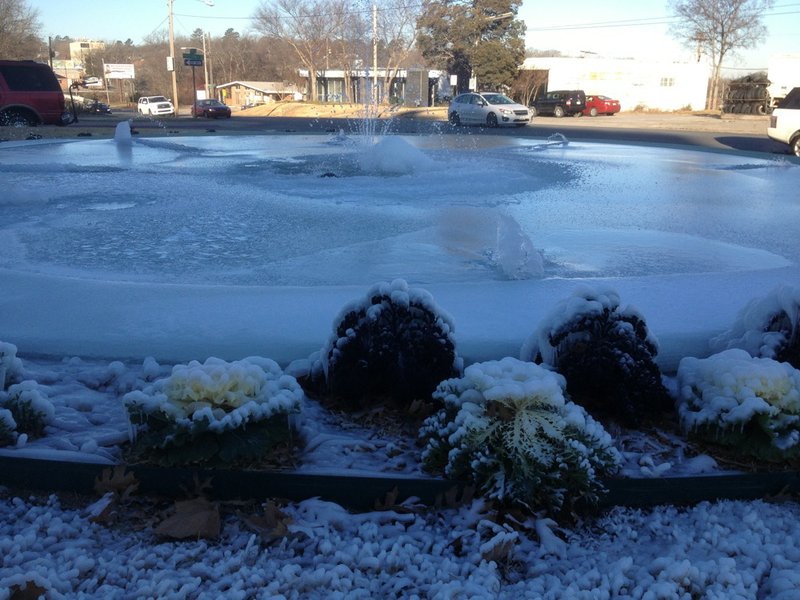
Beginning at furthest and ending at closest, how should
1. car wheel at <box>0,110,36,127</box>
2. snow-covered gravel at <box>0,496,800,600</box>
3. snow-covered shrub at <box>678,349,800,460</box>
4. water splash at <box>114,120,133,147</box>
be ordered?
car wheel at <box>0,110,36,127</box>, water splash at <box>114,120,133,147</box>, snow-covered shrub at <box>678,349,800,460</box>, snow-covered gravel at <box>0,496,800,600</box>

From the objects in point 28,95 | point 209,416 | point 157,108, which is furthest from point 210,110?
point 209,416

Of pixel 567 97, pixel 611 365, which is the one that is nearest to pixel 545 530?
pixel 611 365

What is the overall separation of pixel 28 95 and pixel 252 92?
57446mm

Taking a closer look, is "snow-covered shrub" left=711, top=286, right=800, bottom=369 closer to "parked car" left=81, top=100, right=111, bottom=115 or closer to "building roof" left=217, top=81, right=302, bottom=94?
"parked car" left=81, top=100, right=111, bottom=115

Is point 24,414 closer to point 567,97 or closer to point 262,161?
point 262,161

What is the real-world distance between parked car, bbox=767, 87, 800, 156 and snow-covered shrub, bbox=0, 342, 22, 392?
16.6 m

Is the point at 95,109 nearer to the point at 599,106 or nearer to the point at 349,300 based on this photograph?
the point at 599,106

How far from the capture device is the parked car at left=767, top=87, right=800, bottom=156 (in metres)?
15.5

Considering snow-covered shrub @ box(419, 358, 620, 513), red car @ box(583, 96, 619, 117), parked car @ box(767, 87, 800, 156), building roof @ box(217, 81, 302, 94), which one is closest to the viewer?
snow-covered shrub @ box(419, 358, 620, 513)

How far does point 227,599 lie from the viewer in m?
1.77

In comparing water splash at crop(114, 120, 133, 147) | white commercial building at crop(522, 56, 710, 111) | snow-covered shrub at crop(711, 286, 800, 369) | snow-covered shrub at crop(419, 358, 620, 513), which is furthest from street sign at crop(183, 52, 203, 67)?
snow-covered shrub at crop(419, 358, 620, 513)

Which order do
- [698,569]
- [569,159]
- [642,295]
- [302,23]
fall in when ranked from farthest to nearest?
[302,23] → [569,159] → [642,295] → [698,569]

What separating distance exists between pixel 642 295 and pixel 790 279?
115 centimetres

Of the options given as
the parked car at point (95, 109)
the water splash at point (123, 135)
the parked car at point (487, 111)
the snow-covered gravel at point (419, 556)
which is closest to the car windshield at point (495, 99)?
the parked car at point (487, 111)
